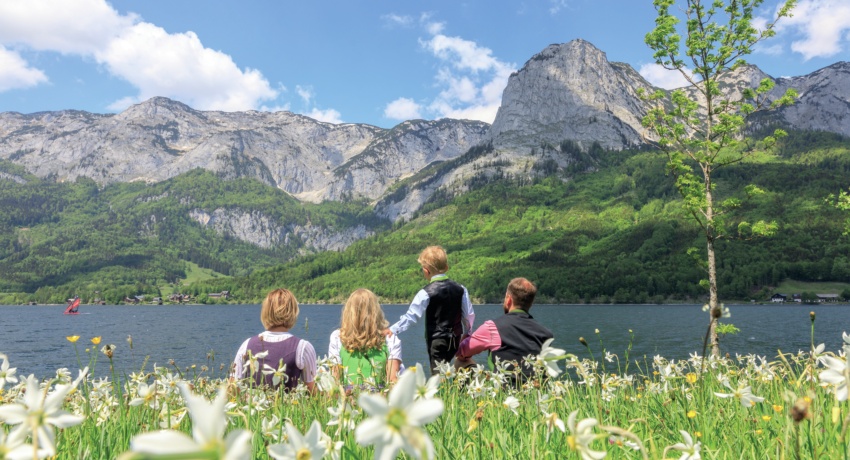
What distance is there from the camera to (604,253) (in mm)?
162000

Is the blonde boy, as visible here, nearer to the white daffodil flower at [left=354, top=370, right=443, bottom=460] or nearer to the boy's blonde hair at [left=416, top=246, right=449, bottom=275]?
the boy's blonde hair at [left=416, top=246, right=449, bottom=275]

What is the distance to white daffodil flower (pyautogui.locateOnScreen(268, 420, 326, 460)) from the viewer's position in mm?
945

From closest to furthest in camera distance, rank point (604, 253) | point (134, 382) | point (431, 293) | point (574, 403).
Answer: point (134, 382) < point (574, 403) < point (431, 293) < point (604, 253)

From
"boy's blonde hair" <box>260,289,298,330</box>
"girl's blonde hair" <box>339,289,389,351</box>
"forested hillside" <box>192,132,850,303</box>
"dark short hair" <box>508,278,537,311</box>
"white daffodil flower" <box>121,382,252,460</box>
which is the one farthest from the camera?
"forested hillside" <box>192,132,850,303</box>

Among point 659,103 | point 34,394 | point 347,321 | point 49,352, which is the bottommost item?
point 49,352

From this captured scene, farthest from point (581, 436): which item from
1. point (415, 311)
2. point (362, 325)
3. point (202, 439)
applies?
point (415, 311)

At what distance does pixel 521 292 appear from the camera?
24.1 ft

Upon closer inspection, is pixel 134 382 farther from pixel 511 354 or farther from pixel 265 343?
pixel 511 354

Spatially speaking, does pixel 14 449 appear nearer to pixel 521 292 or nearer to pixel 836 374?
pixel 836 374

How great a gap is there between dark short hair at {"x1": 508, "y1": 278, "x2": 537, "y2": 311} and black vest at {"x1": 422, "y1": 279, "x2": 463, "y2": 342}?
2.43 feet

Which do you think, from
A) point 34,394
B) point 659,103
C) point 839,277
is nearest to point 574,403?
point 34,394

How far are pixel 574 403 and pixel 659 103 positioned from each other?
10.8m

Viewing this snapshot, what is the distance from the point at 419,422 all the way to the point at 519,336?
667cm

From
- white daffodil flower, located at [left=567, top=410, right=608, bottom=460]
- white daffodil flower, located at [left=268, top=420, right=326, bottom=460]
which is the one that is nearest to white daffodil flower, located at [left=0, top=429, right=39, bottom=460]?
white daffodil flower, located at [left=268, top=420, right=326, bottom=460]
